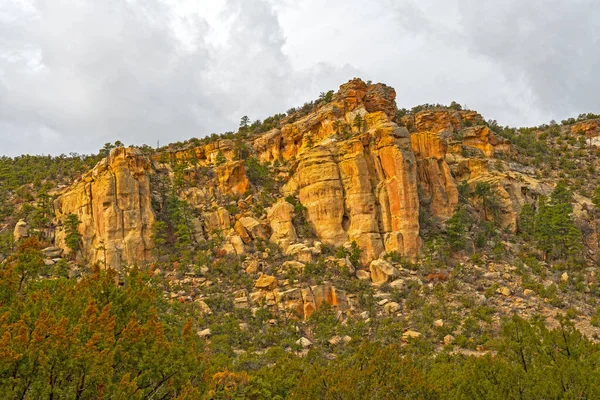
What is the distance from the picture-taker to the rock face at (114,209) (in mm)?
49781

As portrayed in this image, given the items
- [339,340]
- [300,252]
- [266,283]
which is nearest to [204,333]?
[266,283]

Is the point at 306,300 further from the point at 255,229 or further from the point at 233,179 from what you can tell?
the point at 233,179

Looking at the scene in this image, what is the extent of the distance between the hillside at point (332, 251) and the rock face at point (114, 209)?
0.55ft

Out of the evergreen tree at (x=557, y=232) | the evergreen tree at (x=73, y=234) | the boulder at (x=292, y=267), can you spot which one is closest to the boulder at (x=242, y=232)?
the boulder at (x=292, y=267)

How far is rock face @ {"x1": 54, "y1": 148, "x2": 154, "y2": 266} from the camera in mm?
49781

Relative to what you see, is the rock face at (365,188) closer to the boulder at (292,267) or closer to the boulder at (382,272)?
the boulder at (382,272)

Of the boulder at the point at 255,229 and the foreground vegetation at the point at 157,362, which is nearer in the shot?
the foreground vegetation at the point at 157,362

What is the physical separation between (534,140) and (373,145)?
35143 millimetres

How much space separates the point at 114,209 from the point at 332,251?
22604 mm

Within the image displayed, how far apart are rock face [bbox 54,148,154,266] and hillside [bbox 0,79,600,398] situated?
167mm

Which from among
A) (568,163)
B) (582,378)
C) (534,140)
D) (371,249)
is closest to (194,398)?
(582,378)

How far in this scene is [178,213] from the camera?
5350cm

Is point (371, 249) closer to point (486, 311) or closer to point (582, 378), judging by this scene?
point (486, 311)

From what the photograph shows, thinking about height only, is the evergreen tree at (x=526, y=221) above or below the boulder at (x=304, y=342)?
above
